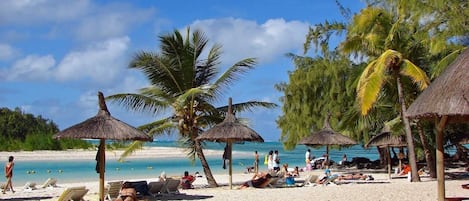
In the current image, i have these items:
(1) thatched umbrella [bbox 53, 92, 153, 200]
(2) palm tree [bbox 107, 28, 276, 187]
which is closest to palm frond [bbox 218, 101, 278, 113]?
(2) palm tree [bbox 107, 28, 276, 187]

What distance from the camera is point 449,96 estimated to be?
8172 millimetres

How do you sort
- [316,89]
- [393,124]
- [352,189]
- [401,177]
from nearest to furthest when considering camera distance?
[352,189] < [393,124] < [401,177] < [316,89]

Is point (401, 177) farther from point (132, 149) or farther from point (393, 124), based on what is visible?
point (132, 149)

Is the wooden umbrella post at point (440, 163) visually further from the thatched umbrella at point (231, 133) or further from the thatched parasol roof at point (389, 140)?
the thatched parasol roof at point (389, 140)

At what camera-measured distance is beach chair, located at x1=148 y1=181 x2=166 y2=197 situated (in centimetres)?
1399

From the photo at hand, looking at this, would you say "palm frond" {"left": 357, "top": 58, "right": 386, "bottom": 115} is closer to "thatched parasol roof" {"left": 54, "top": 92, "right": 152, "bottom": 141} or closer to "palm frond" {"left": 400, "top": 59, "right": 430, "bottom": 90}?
"palm frond" {"left": 400, "top": 59, "right": 430, "bottom": 90}

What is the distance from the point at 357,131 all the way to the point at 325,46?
409 cm

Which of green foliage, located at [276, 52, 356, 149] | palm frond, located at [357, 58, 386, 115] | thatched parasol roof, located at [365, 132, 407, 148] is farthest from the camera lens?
green foliage, located at [276, 52, 356, 149]

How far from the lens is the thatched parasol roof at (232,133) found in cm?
1521

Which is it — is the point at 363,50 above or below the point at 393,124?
above

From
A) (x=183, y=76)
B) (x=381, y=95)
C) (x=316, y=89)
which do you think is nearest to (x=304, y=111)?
(x=316, y=89)

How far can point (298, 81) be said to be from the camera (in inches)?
1055

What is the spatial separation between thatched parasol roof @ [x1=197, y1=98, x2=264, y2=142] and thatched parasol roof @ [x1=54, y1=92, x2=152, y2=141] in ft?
11.5

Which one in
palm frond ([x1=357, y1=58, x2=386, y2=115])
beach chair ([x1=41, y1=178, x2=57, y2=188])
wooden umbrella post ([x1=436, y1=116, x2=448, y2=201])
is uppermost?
palm frond ([x1=357, y1=58, x2=386, y2=115])
